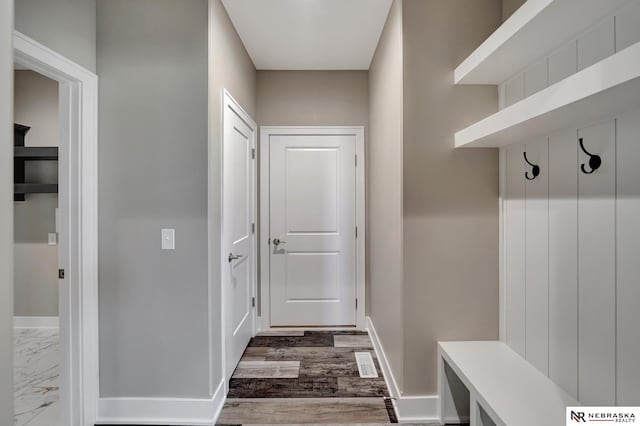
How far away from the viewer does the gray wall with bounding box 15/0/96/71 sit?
148 centimetres

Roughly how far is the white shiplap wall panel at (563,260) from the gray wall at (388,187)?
70 centimetres

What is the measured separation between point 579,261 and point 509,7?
1398mm

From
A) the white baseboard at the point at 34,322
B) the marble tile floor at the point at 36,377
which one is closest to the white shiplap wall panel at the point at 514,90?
the marble tile floor at the point at 36,377

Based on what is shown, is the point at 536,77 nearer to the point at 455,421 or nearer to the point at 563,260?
the point at 563,260

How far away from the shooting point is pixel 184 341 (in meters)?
1.87

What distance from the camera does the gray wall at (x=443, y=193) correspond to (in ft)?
6.05

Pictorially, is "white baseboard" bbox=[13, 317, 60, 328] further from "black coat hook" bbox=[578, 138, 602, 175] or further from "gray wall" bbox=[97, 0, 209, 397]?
"black coat hook" bbox=[578, 138, 602, 175]

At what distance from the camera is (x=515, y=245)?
175cm

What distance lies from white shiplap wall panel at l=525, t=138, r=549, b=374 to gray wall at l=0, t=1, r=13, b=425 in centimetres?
198

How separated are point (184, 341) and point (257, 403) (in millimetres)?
634

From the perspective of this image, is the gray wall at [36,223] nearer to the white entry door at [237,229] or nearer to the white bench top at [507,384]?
the white entry door at [237,229]

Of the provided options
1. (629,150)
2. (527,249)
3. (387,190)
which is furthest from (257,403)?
(629,150)

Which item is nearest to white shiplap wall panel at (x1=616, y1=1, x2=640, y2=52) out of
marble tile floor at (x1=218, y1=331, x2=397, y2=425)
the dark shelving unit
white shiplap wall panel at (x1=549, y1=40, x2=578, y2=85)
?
white shiplap wall panel at (x1=549, y1=40, x2=578, y2=85)

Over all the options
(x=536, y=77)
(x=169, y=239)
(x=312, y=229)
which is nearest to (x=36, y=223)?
(x=169, y=239)
